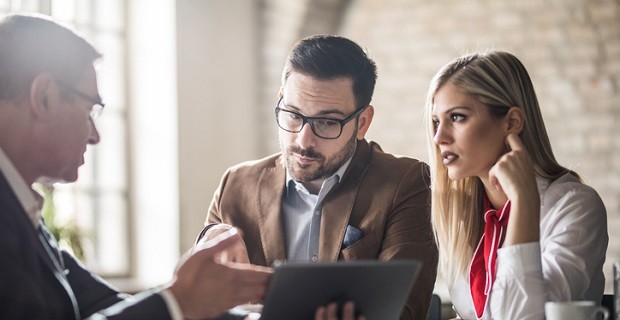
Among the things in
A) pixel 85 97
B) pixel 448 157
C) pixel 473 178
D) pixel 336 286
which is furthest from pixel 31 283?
→ pixel 473 178

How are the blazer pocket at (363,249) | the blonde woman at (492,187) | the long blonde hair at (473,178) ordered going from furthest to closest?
the blazer pocket at (363,249) < the long blonde hair at (473,178) < the blonde woman at (492,187)

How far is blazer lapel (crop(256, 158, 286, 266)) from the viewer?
2971 mm

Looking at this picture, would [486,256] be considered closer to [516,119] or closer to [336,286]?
[516,119]

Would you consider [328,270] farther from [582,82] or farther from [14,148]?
[582,82]

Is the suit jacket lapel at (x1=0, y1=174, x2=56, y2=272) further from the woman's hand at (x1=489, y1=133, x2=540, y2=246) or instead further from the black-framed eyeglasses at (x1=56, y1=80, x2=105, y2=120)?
the woman's hand at (x1=489, y1=133, x2=540, y2=246)

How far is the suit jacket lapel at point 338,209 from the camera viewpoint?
115 inches

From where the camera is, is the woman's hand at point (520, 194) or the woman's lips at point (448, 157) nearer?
the woman's hand at point (520, 194)

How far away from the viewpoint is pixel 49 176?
2.00 m

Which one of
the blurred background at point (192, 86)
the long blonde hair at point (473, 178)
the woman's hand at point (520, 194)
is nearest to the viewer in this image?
the woman's hand at point (520, 194)

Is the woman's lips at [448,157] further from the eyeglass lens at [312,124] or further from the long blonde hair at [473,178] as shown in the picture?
the eyeglass lens at [312,124]

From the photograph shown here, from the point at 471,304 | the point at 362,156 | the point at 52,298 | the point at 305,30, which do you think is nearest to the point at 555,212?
the point at 471,304

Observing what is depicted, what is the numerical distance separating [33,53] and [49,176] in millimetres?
252

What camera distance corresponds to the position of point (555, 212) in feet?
8.65

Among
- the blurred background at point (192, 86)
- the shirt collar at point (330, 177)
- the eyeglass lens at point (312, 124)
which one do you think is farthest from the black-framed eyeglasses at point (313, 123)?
the blurred background at point (192, 86)
